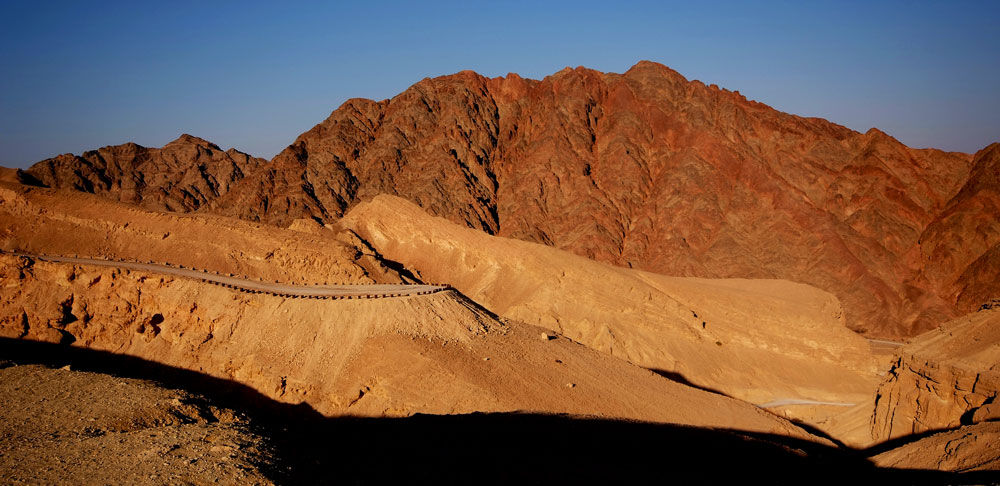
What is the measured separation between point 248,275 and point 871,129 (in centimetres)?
7897

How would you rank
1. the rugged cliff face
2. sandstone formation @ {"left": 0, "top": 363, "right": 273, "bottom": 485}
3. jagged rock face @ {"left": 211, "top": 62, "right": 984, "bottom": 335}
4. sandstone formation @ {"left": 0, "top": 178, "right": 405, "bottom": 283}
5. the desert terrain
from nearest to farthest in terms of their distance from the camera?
sandstone formation @ {"left": 0, "top": 363, "right": 273, "bottom": 485}
the desert terrain
the rugged cliff face
sandstone formation @ {"left": 0, "top": 178, "right": 405, "bottom": 283}
jagged rock face @ {"left": 211, "top": 62, "right": 984, "bottom": 335}

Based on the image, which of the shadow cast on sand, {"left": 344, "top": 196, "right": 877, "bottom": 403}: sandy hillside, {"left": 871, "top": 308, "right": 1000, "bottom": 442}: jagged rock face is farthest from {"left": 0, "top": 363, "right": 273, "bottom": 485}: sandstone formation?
{"left": 871, "top": 308, "right": 1000, "bottom": 442}: jagged rock face

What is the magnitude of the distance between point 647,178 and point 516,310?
165 feet

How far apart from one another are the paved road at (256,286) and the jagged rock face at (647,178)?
45582 millimetres

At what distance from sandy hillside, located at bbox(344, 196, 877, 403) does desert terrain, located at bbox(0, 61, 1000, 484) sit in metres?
0.19

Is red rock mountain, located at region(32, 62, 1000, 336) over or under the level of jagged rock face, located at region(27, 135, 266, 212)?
over

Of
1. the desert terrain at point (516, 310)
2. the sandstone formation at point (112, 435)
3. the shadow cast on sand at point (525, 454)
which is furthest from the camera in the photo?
the desert terrain at point (516, 310)

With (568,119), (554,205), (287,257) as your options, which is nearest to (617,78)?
(568,119)

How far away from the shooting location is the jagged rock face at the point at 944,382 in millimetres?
24297

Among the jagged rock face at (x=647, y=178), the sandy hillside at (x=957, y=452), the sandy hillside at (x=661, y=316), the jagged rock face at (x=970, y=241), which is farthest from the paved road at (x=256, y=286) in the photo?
the jagged rock face at (x=970, y=241)

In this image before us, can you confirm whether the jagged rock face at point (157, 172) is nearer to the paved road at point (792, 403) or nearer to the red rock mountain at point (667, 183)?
the red rock mountain at point (667, 183)

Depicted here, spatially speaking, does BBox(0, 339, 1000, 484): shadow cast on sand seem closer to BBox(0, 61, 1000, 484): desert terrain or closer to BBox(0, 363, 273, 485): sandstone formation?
BBox(0, 61, 1000, 484): desert terrain

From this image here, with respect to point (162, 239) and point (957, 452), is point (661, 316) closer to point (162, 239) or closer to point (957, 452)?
point (957, 452)

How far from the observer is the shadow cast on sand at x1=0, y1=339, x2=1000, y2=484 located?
1725 centimetres
